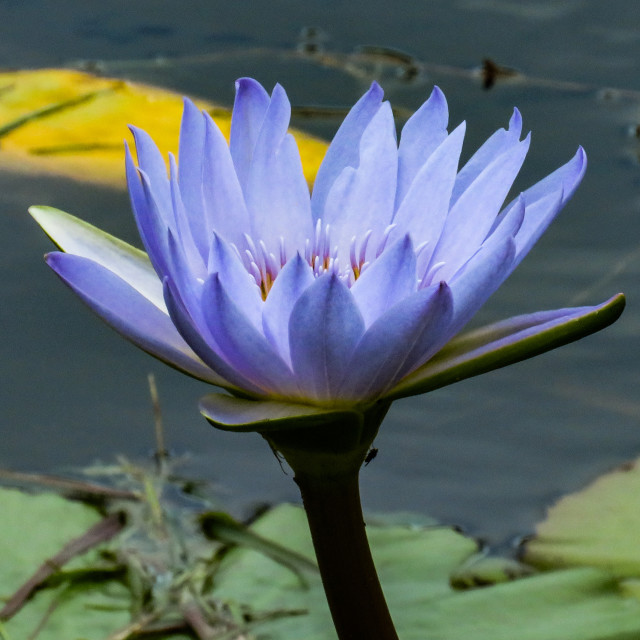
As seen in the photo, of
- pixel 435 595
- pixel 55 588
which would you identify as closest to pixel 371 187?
pixel 435 595

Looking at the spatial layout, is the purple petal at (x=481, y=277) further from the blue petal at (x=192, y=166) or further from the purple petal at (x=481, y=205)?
the blue petal at (x=192, y=166)

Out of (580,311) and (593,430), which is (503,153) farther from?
(593,430)

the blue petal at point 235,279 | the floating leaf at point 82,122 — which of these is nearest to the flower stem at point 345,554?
the blue petal at point 235,279

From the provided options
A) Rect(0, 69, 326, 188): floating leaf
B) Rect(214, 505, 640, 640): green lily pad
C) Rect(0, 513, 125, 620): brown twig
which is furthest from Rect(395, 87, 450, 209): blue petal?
Rect(0, 69, 326, 188): floating leaf

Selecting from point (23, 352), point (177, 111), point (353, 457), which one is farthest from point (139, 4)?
point (353, 457)

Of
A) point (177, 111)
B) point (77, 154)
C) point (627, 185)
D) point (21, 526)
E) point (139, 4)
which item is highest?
point (139, 4)
